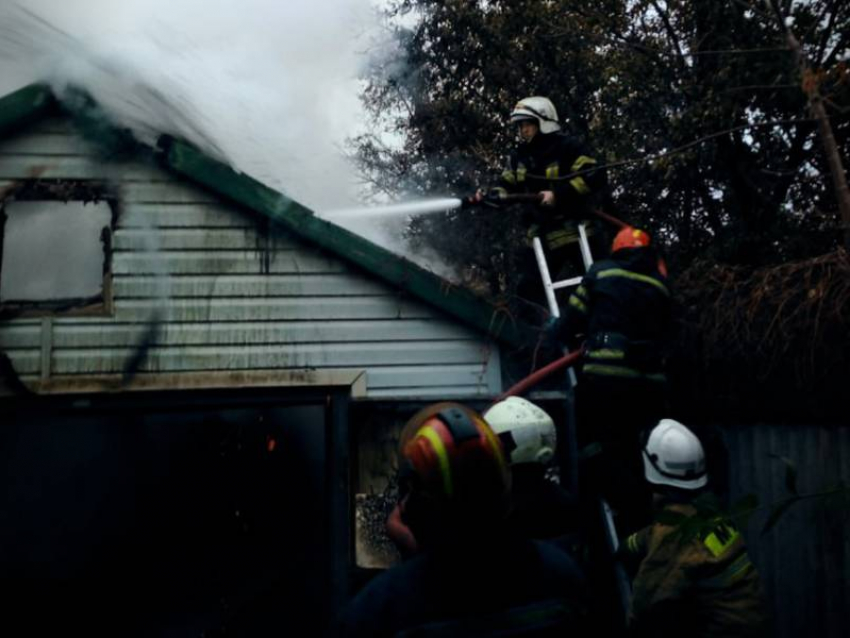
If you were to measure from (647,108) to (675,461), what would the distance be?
23.1ft

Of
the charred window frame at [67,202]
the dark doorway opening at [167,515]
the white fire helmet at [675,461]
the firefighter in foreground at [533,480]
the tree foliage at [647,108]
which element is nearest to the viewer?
the firefighter in foreground at [533,480]

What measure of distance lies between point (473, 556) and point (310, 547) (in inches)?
169

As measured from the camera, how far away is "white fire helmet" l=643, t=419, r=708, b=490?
160 inches

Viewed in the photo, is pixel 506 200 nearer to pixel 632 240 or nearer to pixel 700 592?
pixel 632 240

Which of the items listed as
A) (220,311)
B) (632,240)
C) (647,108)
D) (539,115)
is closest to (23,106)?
(220,311)

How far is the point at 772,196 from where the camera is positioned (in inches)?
382

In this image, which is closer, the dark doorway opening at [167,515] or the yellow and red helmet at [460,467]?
the yellow and red helmet at [460,467]

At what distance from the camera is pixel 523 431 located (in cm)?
391

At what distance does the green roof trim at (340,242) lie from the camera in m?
6.25

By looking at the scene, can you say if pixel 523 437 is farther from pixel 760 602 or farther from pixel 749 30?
pixel 749 30

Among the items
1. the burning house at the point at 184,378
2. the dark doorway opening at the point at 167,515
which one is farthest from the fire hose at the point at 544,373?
the dark doorway opening at the point at 167,515

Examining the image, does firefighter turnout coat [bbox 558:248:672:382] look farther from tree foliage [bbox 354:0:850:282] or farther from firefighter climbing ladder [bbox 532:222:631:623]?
tree foliage [bbox 354:0:850:282]

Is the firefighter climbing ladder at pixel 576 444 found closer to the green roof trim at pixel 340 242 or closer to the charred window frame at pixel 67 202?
the green roof trim at pixel 340 242

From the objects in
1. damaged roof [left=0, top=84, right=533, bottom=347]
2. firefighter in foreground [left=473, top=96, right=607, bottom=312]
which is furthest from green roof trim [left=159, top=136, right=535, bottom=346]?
firefighter in foreground [left=473, top=96, right=607, bottom=312]
